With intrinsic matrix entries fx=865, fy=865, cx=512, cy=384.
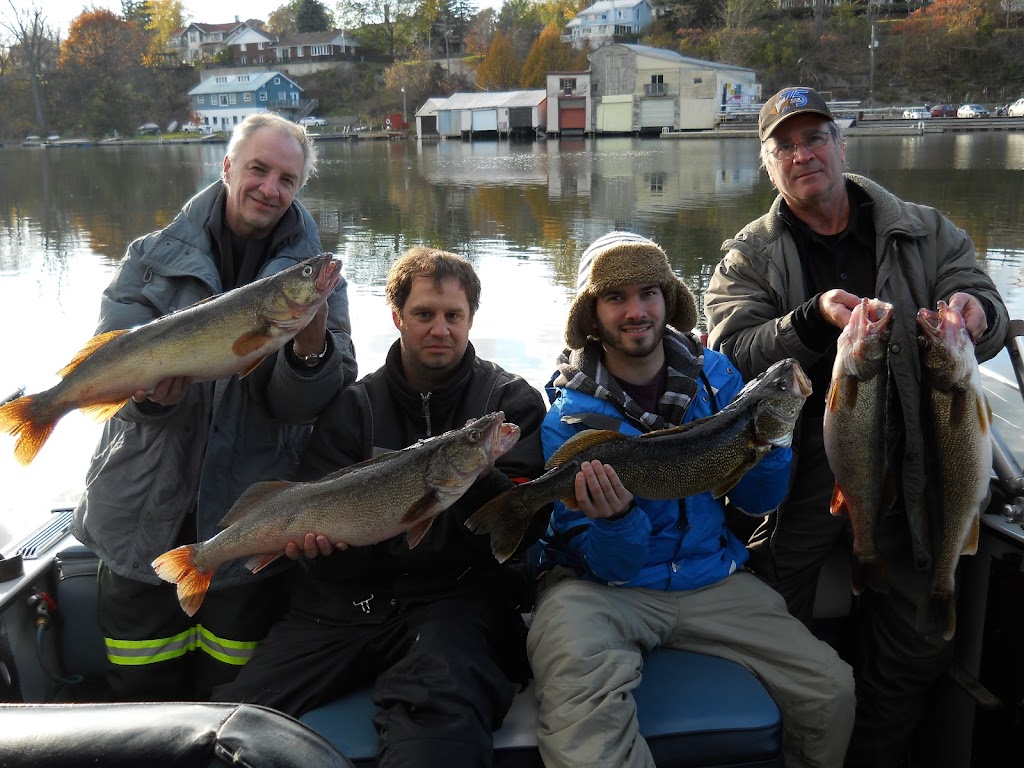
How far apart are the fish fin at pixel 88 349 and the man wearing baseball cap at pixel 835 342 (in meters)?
2.56

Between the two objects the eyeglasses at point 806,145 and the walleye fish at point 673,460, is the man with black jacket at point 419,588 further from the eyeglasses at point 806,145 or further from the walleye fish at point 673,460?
the eyeglasses at point 806,145

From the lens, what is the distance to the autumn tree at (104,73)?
293 feet

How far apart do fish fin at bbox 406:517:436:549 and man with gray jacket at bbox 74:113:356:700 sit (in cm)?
74

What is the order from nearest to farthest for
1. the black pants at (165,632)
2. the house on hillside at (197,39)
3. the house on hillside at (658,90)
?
the black pants at (165,632) < the house on hillside at (658,90) < the house on hillside at (197,39)

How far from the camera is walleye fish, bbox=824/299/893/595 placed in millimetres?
2968

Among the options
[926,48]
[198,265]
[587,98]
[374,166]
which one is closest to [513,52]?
[587,98]

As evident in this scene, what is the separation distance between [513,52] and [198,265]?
103081 mm

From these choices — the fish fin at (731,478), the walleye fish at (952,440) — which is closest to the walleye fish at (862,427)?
the walleye fish at (952,440)

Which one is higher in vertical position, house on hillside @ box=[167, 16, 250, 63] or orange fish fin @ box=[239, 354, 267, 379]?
house on hillside @ box=[167, 16, 250, 63]

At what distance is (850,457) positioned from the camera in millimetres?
3191

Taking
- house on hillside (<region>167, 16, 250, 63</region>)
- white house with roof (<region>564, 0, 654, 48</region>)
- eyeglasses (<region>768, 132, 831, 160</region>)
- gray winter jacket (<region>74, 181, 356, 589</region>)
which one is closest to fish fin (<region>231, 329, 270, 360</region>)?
gray winter jacket (<region>74, 181, 356, 589</region>)

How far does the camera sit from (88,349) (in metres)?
3.32

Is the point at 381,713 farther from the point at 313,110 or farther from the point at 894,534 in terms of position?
the point at 313,110

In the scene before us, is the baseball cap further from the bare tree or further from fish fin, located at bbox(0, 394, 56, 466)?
the bare tree
